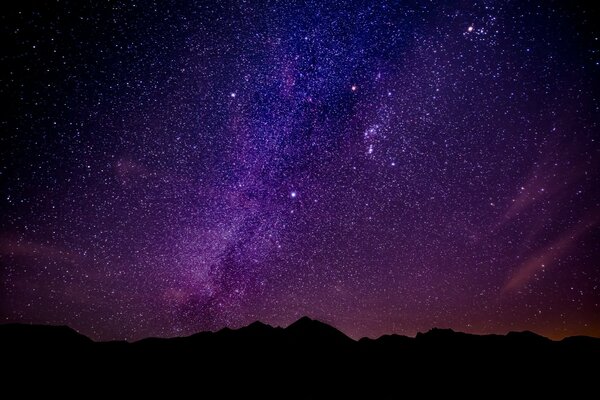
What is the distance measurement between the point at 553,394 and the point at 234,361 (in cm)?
2317

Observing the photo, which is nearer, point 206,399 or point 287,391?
point 206,399

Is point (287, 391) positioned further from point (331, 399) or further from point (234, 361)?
point (234, 361)

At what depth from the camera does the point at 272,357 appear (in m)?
28.2

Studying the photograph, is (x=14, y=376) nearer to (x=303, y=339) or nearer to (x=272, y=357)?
(x=272, y=357)

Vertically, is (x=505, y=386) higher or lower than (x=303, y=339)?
lower

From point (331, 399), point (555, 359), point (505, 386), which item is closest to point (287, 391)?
point (331, 399)

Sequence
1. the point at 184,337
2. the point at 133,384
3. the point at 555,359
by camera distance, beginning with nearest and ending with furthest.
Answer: the point at 133,384 → the point at 555,359 → the point at 184,337

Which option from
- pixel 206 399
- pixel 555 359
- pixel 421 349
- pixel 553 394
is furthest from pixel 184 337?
pixel 555 359

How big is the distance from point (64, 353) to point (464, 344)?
108ft

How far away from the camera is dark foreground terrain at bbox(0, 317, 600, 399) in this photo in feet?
65.8

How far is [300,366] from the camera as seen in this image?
26828mm

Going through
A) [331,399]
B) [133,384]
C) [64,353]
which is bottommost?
[331,399]

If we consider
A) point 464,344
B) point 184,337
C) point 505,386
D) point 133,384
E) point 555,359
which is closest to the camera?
point 505,386

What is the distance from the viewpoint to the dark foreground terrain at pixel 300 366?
2005cm
